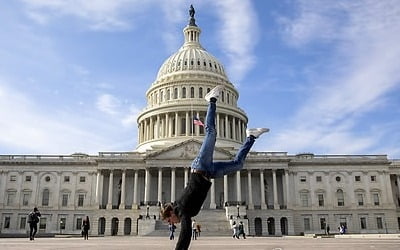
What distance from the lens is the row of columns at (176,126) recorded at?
9275cm

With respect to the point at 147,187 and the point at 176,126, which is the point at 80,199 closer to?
the point at 147,187

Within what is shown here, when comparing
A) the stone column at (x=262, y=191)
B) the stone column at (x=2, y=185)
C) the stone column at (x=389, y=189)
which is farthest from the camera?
the stone column at (x=2, y=185)

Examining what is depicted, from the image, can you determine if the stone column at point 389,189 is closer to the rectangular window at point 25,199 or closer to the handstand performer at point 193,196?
the rectangular window at point 25,199

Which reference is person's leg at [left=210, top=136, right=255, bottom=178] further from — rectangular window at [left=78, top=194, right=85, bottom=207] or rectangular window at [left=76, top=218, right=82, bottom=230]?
rectangular window at [left=78, top=194, right=85, bottom=207]

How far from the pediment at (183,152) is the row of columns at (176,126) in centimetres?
1224

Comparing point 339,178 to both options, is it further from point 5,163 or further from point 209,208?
point 5,163

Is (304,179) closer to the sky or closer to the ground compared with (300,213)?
closer to the sky

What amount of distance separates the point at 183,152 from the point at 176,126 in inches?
589

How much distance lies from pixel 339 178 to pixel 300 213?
1059 centimetres

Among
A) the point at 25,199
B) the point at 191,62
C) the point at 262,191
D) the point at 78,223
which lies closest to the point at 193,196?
the point at 262,191

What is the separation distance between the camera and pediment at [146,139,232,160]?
258 feet

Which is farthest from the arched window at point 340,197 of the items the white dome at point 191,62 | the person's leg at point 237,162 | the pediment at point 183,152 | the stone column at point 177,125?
the person's leg at point 237,162

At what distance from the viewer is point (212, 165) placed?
9.07 metres

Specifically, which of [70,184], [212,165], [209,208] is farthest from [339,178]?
[212,165]
